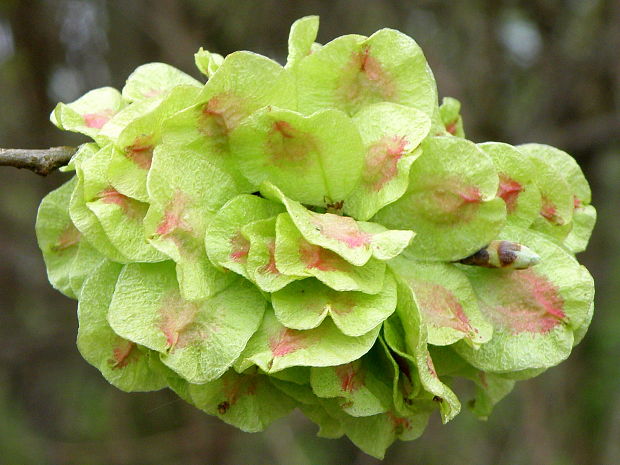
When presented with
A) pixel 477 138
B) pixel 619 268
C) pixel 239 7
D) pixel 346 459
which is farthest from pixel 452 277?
pixel 346 459

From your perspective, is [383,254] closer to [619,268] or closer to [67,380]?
[619,268]

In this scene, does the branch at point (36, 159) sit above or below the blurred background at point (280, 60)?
above

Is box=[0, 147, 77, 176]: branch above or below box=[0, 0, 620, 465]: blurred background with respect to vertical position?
above

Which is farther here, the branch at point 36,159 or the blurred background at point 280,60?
the blurred background at point 280,60

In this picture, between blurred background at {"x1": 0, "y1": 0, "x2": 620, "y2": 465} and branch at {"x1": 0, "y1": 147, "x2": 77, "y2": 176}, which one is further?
blurred background at {"x1": 0, "y1": 0, "x2": 620, "y2": 465}
